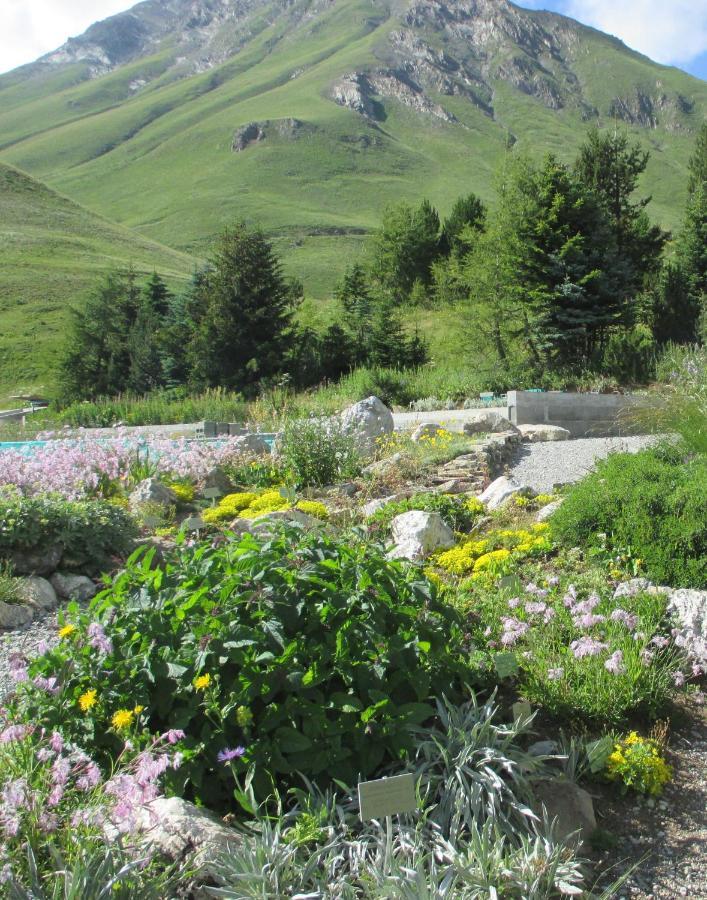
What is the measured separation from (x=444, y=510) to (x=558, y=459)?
255cm

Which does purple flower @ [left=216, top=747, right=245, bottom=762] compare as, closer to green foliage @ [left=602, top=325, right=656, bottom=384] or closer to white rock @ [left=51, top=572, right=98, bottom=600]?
white rock @ [left=51, top=572, right=98, bottom=600]

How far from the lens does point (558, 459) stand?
24.4 ft

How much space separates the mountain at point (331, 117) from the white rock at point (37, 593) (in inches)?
1990

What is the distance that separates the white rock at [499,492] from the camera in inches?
226

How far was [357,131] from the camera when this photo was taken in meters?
114

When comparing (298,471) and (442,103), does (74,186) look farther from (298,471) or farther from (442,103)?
(298,471)

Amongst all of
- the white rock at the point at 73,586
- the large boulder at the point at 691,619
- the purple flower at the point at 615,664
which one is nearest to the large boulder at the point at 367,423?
the white rock at the point at 73,586

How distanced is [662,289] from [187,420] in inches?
500

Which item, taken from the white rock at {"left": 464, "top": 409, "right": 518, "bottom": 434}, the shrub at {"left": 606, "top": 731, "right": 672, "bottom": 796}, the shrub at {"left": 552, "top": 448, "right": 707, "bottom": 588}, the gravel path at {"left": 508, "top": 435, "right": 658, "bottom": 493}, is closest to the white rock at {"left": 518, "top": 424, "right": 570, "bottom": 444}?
the white rock at {"left": 464, "top": 409, "right": 518, "bottom": 434}

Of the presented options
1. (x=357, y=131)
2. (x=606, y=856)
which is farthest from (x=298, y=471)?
(x=357, y=131)

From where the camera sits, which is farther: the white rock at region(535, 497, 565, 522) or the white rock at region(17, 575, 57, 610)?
the white rock at region(535, 497, 565, 522)

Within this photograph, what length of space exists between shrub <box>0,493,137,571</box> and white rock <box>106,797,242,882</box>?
9.32 feet

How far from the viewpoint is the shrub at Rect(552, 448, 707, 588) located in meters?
3.87

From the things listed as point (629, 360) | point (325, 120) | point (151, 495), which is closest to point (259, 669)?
point (151, 495)
